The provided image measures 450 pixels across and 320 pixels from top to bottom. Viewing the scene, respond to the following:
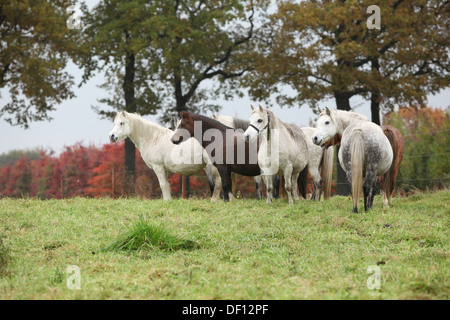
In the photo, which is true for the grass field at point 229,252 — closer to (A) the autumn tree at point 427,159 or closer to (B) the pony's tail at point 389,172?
(B) the pony's tail at point 389,172

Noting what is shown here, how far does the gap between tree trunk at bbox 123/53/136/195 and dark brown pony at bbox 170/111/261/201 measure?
9031mm

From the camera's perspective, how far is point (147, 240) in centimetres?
643

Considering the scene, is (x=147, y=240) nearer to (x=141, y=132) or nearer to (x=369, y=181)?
(x=369, y=181)

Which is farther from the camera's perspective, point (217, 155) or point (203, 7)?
point (203, 7)

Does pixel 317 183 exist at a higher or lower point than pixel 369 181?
lower

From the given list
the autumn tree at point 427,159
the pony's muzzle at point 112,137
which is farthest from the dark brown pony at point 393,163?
the autumn tree at point 427,159

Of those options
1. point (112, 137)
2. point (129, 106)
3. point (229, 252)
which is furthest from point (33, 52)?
point (229, 252)

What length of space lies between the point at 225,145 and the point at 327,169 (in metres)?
2.39

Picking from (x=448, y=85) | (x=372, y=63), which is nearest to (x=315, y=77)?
(x=372, y=63)

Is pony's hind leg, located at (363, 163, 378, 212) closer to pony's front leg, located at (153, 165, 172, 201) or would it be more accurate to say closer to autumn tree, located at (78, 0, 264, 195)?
pony's front leg, located at (153, 165, 172, 201)

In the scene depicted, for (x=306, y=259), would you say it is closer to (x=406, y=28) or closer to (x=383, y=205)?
(x=383, y=205)

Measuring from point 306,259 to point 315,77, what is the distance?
14.5 metres

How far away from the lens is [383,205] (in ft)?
32.4

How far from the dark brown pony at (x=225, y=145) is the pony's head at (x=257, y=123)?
3.93ft
